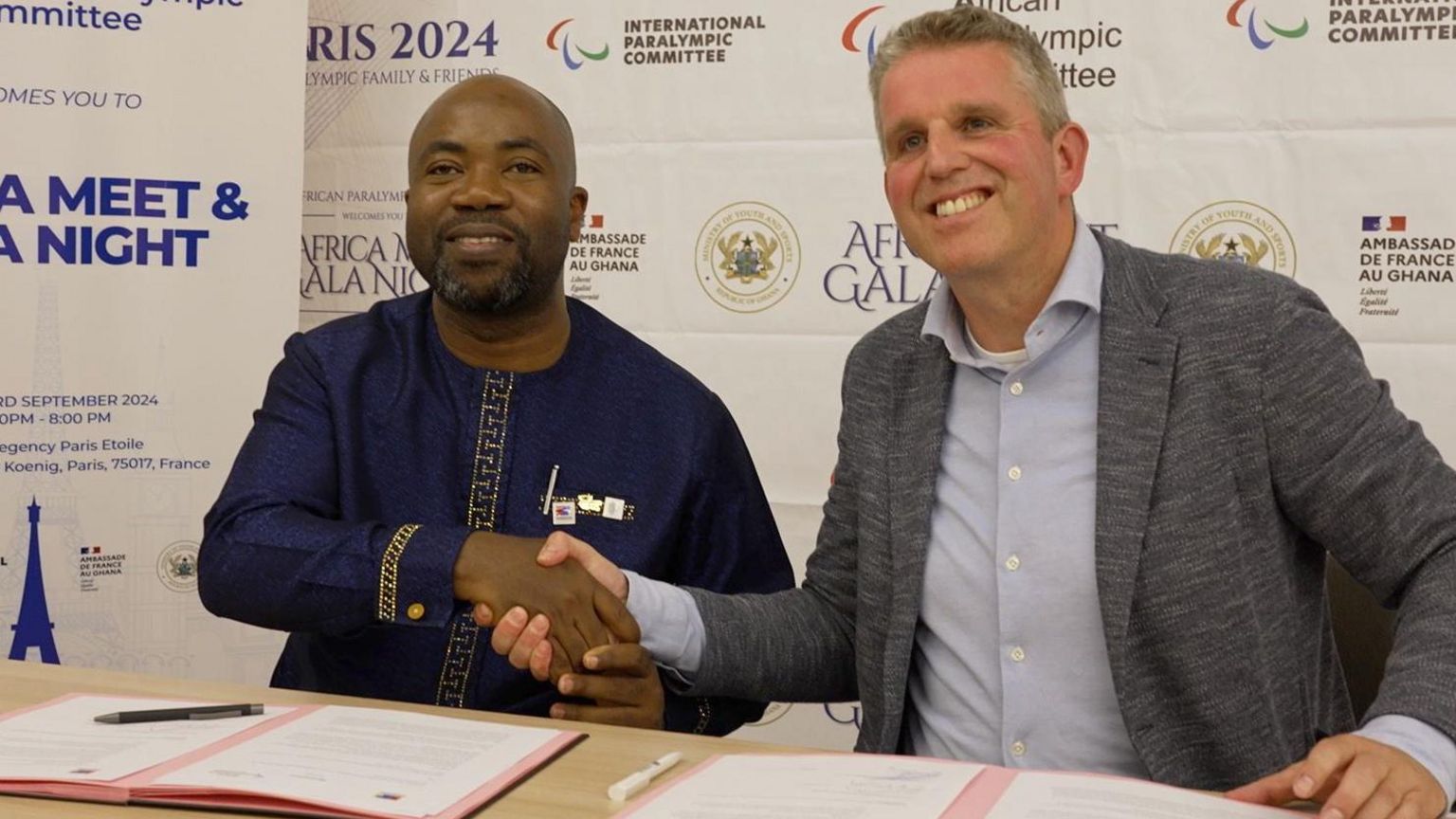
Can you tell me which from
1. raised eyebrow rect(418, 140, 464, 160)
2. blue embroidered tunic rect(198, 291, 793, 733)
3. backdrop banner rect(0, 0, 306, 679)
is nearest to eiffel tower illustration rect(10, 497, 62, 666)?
backdrop banner rect(0, 0, 306, 679)

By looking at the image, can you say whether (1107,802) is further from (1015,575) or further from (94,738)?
(94,738)

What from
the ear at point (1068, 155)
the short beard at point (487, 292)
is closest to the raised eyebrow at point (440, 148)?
the short beard at point (487, 292)

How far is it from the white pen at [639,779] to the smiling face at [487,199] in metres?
1.12

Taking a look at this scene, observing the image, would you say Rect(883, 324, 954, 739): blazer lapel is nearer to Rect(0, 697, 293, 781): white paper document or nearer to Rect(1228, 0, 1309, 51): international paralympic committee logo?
Rect(0, 697, 293, 781): white paper document

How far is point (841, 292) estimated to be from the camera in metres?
3.94

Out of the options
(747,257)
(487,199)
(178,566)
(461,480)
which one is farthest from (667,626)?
(178,566)

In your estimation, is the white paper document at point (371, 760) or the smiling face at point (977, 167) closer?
the white paper document at point (371, 760)

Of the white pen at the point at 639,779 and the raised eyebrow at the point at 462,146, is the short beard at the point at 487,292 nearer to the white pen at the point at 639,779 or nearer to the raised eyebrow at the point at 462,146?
the raised eyebrow at the point at 462,146

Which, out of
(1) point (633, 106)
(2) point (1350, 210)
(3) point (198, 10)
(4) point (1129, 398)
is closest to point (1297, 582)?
(4) point (1129, 398)

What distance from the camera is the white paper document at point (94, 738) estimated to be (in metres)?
1.58

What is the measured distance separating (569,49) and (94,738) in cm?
289

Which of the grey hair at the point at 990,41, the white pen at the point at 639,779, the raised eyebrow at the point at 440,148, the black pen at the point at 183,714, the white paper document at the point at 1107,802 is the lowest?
the white pen at the point at 639,779

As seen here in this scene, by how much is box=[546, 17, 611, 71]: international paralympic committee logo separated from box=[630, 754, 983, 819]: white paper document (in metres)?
2.86

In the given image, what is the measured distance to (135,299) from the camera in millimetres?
3818
